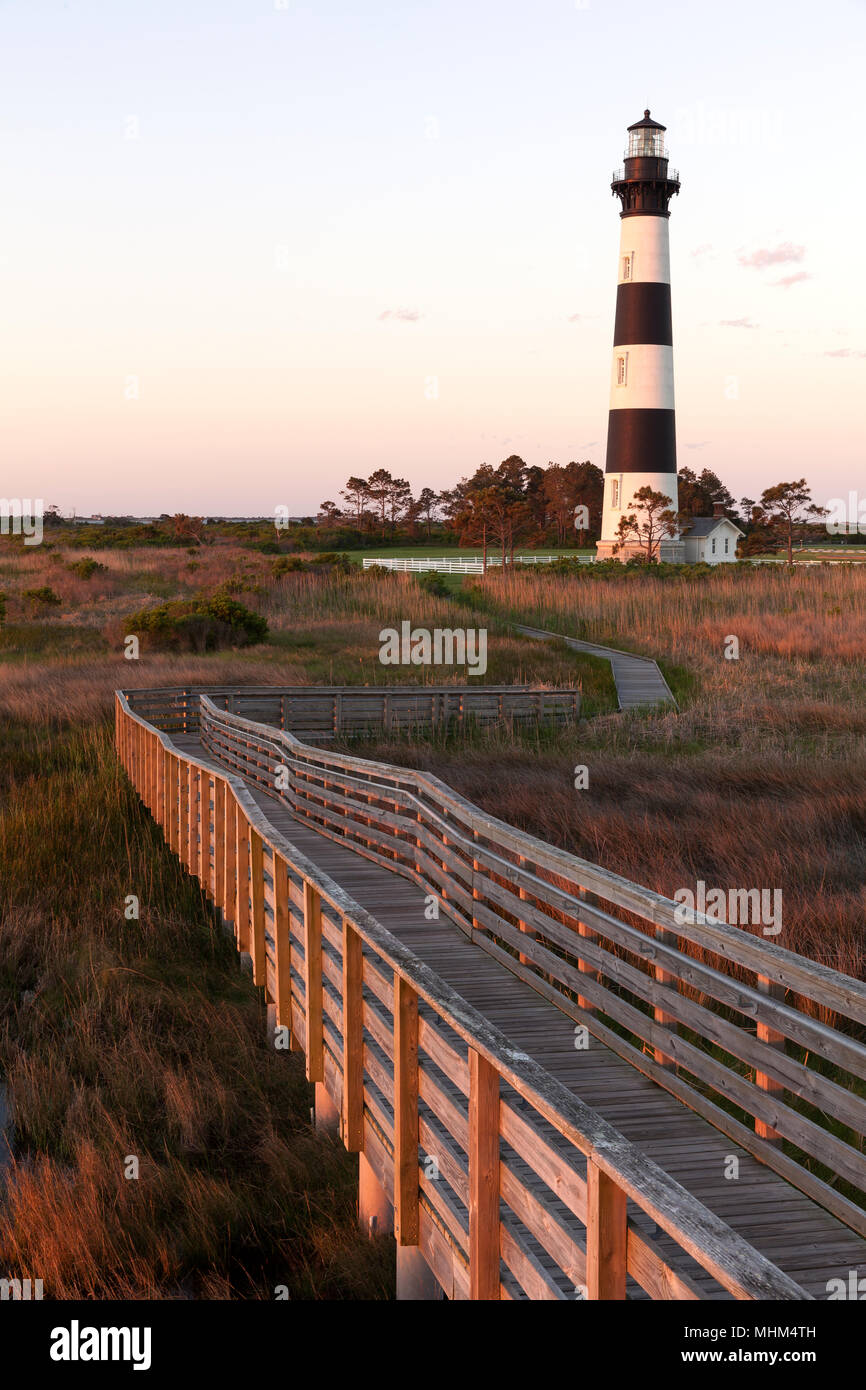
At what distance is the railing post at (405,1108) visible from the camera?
4316 mm

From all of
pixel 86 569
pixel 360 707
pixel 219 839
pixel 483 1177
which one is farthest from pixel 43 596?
pixel 483 1177

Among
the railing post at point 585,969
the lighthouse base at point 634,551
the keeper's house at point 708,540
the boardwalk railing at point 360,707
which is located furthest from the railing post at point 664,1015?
the keeper's house at point 708,540

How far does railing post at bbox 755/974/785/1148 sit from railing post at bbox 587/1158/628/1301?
2.43m

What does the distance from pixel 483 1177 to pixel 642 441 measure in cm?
5164

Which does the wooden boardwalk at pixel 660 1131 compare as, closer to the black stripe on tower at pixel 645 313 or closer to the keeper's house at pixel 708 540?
the black stripe on tower at pixel 645 313

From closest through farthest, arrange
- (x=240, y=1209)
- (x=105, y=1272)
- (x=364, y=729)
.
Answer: (x=105, y=1272) → (x=240, y=1209) → (x=364, y=729)

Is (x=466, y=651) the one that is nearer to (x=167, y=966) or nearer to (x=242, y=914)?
(x=167, y=966)

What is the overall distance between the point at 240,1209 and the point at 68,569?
45152 millimetres

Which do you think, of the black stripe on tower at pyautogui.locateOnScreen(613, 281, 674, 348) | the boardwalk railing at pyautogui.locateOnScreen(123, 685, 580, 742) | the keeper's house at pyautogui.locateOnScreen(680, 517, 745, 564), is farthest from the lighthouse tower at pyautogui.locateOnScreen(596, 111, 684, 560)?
the boardwalk railing at pyautogui.locateOnScreen(123, 685, 580, 742)

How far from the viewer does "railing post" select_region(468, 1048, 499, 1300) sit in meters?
3.44

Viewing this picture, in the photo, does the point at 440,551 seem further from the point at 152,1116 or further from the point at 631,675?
the point at 152,1116

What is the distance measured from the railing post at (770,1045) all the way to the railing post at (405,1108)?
1.61 meters
